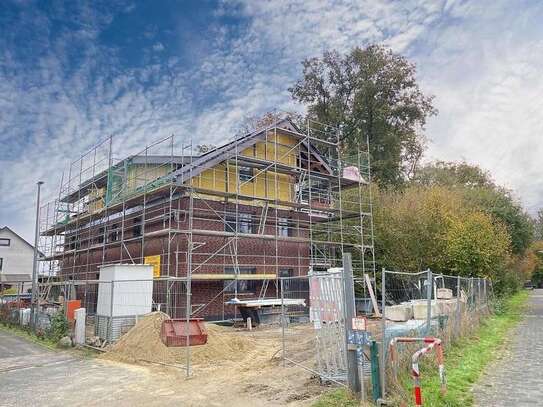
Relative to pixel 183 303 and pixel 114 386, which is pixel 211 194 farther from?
pixel 114 386

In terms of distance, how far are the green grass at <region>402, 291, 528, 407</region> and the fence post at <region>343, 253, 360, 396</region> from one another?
0.85m

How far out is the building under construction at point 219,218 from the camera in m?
19.2

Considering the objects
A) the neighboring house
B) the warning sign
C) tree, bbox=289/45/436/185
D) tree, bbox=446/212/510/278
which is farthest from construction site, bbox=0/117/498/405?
the neighboring house

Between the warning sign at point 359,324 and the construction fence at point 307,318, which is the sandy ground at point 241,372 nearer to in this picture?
the construction fence at point 307,318

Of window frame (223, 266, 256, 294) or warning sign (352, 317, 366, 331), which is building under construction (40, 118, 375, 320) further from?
warning sign (352, 317, 366, 331)

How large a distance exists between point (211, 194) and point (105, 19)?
7830 millimetres

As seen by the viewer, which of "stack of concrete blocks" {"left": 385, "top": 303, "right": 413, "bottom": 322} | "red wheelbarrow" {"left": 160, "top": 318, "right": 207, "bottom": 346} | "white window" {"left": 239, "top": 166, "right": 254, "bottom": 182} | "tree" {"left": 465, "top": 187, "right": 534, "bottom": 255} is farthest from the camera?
"tree" {"left": 465, "top": 187, "right": 534, "bottom": 255}

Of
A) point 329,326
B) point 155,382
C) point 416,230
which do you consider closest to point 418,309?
point 329,326

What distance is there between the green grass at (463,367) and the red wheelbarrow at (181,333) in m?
6.05

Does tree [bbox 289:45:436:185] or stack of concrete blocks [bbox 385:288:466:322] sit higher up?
tree [bbox 289:45:436:185]

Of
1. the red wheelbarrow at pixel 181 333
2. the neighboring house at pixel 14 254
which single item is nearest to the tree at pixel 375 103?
the red wheelbarrow at pixel 181 333

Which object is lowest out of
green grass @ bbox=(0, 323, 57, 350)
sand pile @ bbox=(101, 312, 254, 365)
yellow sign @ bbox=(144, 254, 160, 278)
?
green grass @ bbox=(0, 323, 57, 350)

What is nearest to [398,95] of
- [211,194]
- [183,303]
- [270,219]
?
[270,219]

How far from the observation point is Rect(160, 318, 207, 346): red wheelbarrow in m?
12.2
